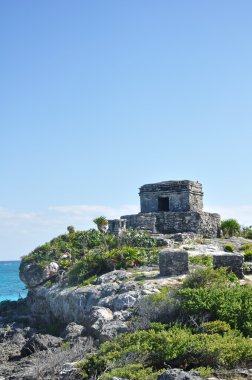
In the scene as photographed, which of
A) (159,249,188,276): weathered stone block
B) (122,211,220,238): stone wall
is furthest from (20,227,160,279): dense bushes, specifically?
(159,249,188,276): weathered stone block

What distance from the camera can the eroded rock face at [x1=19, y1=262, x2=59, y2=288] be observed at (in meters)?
→ 24.6

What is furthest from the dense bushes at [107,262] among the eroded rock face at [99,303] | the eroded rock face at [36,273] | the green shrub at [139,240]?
the eroded rock face at [36,273]

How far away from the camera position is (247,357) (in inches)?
394

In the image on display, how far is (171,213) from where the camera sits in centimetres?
2858

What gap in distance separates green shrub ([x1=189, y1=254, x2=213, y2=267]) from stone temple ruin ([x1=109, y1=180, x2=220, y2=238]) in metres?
7.17

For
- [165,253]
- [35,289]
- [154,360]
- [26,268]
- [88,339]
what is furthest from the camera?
[26,268]

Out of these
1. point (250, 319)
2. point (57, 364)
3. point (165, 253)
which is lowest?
point (57, 364)

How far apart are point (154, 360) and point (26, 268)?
1775cm

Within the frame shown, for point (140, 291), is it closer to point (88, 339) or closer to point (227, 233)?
point (88, 339)

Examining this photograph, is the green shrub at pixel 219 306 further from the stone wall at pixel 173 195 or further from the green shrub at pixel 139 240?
the stone wall at pixel 173 195

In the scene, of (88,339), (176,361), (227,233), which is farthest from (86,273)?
(227,233)

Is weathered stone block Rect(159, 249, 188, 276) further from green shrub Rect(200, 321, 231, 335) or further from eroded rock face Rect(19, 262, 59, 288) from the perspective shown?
eroded rock face Rect(19, 262, 59, 288)

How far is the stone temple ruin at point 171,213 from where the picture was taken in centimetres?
2823

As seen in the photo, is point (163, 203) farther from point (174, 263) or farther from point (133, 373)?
point (133, 373)
